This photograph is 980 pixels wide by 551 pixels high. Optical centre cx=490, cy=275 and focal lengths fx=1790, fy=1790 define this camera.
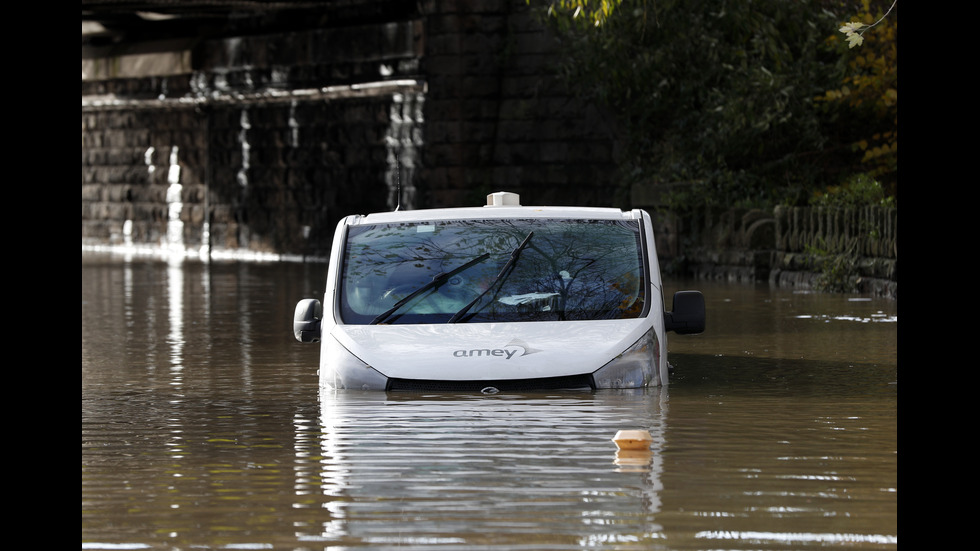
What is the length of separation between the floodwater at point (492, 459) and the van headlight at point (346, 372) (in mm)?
77

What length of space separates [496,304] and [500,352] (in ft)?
2.07

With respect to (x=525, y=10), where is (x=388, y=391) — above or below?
below

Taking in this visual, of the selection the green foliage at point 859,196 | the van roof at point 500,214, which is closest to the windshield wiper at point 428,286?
the van roof at point 500,214

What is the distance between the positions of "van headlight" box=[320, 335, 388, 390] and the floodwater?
8 centimetres

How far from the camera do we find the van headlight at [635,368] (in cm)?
976

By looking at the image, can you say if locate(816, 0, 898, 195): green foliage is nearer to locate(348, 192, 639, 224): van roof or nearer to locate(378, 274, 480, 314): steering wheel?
locate(348, 192, 639, 224): van roof

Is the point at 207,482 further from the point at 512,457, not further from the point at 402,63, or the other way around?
the point at 402,63

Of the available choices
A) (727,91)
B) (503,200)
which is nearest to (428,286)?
(503,200)

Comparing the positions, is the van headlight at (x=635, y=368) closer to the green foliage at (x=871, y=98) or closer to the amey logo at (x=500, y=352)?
the amey logo at (x=500, y=352)

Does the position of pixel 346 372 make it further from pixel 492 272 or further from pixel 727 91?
pixel 727 91

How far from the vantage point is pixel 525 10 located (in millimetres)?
31703
